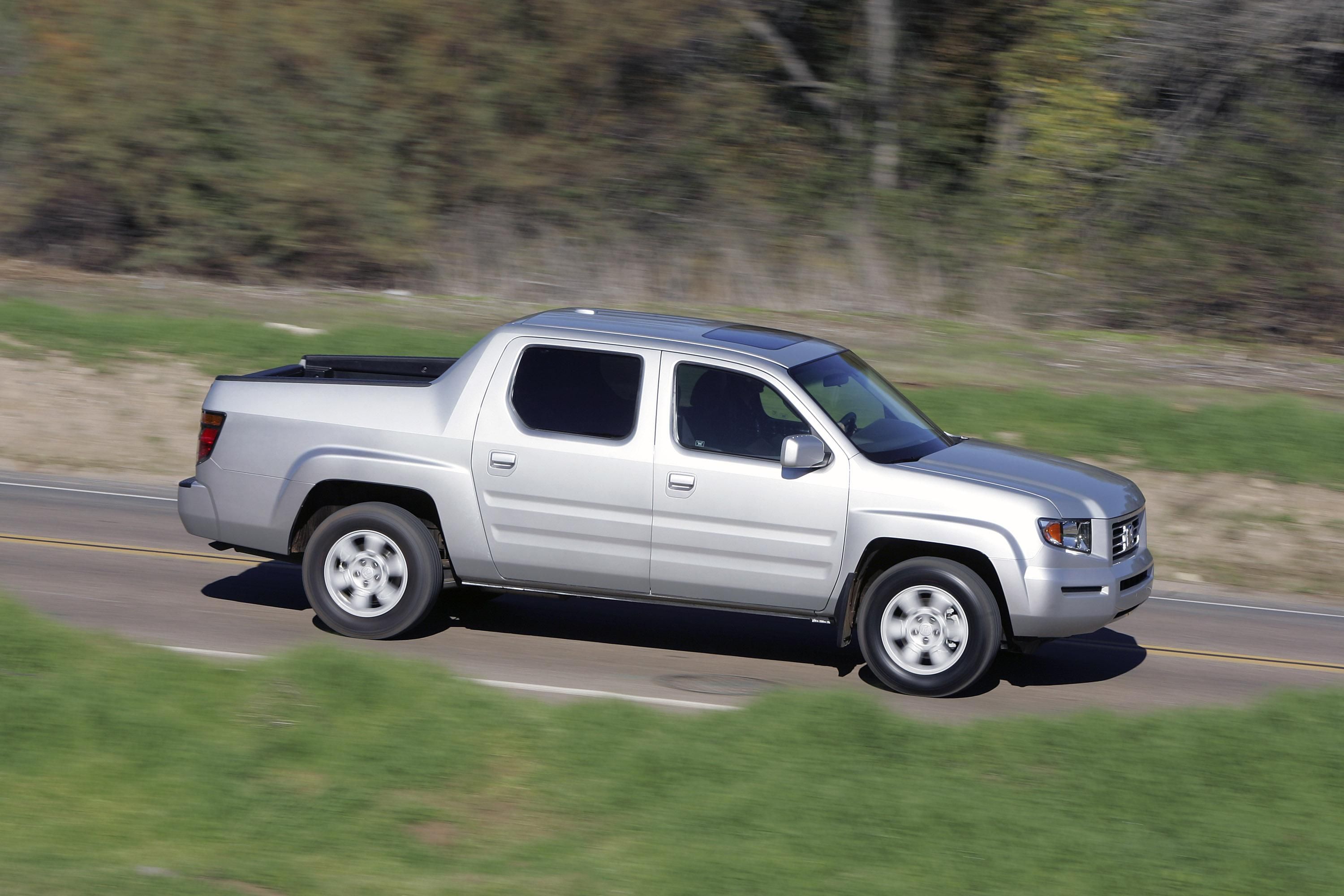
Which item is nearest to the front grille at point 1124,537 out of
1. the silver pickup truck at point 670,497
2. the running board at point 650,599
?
the silver pickup truck at point 670,497

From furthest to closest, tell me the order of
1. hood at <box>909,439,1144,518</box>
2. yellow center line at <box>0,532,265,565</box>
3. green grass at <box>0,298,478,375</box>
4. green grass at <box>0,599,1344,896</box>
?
1. green grass at <box>0,298,478,375</box>
2. yellow center line at <box>0,532,265,565</box>
3. hood at <box>909,439,1144,518</box>
4. green grass at <box>0,599,1344,896</box>

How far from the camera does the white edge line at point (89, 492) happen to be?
12617mm

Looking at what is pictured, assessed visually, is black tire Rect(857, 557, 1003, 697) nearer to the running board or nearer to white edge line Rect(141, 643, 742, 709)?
the running board

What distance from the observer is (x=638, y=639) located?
28.5ft

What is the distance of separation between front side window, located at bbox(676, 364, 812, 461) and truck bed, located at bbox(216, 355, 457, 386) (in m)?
1.84

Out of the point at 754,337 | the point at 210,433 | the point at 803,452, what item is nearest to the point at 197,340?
the point at 210,433

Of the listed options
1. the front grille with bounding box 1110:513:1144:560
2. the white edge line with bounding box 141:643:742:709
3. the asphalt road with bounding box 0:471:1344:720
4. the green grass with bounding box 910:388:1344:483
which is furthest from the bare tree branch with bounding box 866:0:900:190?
the white edge line with bounding box 141:643:742:709

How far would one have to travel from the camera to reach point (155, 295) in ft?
69.5

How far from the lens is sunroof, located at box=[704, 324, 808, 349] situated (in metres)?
8.20

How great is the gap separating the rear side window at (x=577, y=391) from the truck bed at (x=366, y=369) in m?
1.05

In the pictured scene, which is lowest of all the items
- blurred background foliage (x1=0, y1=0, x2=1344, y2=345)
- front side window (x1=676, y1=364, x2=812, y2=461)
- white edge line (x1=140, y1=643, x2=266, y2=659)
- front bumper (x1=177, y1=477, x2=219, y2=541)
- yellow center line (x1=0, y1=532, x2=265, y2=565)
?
white edge line (x1=140, y1=643, x2=266, y2=659)

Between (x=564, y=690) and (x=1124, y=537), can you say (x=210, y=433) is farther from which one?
(x=1124, y=537)

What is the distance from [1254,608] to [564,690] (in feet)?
19.8

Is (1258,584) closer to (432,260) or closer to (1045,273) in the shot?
(1045,273)
